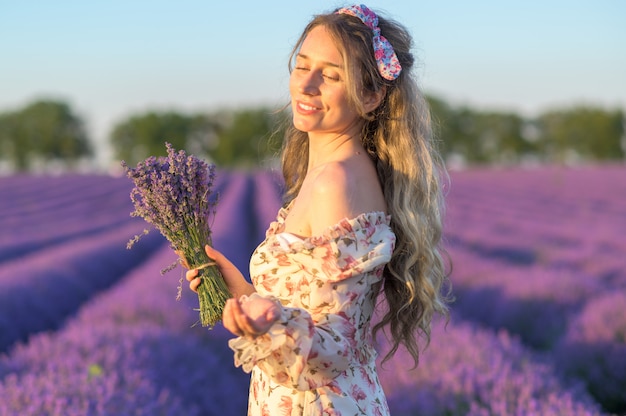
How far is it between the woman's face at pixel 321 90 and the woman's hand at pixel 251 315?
19.5 inches

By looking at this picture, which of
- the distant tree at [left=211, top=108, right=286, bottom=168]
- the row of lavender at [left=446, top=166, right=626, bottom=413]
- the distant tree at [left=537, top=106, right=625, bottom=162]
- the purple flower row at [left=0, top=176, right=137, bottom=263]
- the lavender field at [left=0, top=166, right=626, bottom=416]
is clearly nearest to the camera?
the lavender field at [left=0, top=166, right=626, bottom=416]

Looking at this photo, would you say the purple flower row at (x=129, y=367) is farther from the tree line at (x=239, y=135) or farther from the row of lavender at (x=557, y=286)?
the tree line at (x=239, y=135)

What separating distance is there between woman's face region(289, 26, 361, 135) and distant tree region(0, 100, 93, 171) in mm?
63327

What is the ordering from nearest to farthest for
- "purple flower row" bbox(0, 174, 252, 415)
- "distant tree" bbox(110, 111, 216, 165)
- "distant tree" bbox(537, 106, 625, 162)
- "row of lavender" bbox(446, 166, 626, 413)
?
"purple flower row" bbox(0, 174, 252, 415) < "row of lavender" bbox(446, 166, 626, 413) < "distant tree" bbox(537, 106, 625, 162) < "distant tree" bbox(110, 111, 216, 165)

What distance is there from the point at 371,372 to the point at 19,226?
1302 cm

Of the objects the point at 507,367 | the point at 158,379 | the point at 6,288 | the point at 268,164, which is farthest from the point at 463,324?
the point at 6,288

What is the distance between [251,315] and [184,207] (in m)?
0.46

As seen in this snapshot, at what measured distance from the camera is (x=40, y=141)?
6222 cm

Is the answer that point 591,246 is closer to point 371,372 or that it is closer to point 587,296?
point 587,296

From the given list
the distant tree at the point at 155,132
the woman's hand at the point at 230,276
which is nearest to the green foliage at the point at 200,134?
the distant tree at the point at 155,132

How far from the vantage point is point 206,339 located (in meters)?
4.57

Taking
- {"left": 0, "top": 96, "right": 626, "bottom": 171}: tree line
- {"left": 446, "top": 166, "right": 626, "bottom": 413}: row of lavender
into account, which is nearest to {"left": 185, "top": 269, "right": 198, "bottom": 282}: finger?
{"left": 446, "top": 166, "right": 626, "bottom": 413}: row of lavender

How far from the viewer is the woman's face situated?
174cm

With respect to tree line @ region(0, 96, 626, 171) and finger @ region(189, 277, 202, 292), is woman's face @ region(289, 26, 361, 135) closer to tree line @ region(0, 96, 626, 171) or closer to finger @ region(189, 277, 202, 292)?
finger @ region(189, 277, 202, 292)
